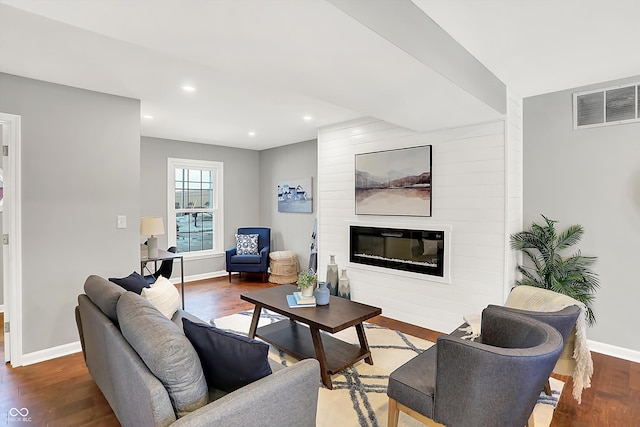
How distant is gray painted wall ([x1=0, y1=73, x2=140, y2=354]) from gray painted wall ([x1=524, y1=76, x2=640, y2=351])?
13.7 feet

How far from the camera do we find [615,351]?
297 centimetres

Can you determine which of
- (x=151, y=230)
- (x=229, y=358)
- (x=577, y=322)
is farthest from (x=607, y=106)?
(x=151, y=230)

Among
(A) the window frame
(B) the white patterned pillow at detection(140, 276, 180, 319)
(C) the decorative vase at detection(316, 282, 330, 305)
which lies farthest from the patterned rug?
(A) the window frame

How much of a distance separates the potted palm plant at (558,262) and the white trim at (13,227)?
176 inches

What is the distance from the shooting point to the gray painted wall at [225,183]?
5.36 metres

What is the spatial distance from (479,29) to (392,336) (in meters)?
2.81

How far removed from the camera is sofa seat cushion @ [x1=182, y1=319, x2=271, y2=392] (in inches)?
55.2

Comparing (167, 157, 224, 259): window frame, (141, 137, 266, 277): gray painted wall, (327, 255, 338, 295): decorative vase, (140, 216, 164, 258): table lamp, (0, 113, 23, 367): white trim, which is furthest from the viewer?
(167, 157, 224, 259): window frame

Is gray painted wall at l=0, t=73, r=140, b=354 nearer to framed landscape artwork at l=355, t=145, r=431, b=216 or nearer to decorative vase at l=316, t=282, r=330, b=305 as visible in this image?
decorative vase at l=316, t=282, r=330, b=305

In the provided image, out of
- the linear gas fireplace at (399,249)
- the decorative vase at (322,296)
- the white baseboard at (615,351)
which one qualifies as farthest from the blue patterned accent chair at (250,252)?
the white baseboard at (615,351)

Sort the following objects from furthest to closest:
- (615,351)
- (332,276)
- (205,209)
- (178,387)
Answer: (205,209), (332,276), (615,351), (178,387)

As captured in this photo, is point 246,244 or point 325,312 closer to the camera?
point 325,312

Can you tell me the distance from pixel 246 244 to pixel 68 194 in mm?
3248

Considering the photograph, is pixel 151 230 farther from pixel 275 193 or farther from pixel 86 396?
pixel 275 193
